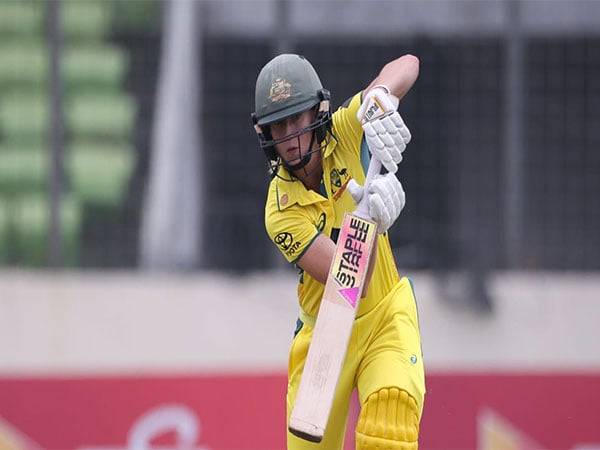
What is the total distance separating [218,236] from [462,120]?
4.48ft

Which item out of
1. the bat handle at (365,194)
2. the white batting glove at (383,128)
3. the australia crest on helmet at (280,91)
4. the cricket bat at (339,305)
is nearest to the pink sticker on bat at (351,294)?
the cricket bat at (339,305)

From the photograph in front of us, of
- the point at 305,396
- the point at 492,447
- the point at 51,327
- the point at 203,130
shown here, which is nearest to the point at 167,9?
the point at 203,130

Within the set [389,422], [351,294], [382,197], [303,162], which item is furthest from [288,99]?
[389,422]

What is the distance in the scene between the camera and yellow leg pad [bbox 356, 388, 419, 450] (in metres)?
4.12

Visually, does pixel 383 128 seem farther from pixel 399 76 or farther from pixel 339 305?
pixel 339 305

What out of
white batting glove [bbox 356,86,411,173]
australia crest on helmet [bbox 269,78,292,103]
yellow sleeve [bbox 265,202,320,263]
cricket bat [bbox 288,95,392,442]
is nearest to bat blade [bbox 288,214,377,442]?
cricket bat [bbox 288,95,392,442]

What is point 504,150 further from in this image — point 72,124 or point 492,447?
point 72,124

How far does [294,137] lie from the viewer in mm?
4211

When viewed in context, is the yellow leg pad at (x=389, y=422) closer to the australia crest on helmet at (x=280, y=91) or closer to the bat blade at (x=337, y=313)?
the bat blade at (x=337, y=313)

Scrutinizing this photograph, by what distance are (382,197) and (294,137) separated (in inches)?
12.5

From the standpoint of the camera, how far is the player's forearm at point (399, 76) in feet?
14.2

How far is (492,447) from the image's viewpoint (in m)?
7.06

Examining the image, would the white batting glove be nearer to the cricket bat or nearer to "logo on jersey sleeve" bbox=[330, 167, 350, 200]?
the cricket bat

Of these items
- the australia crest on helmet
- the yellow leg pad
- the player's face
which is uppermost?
the australia crest on helmet
